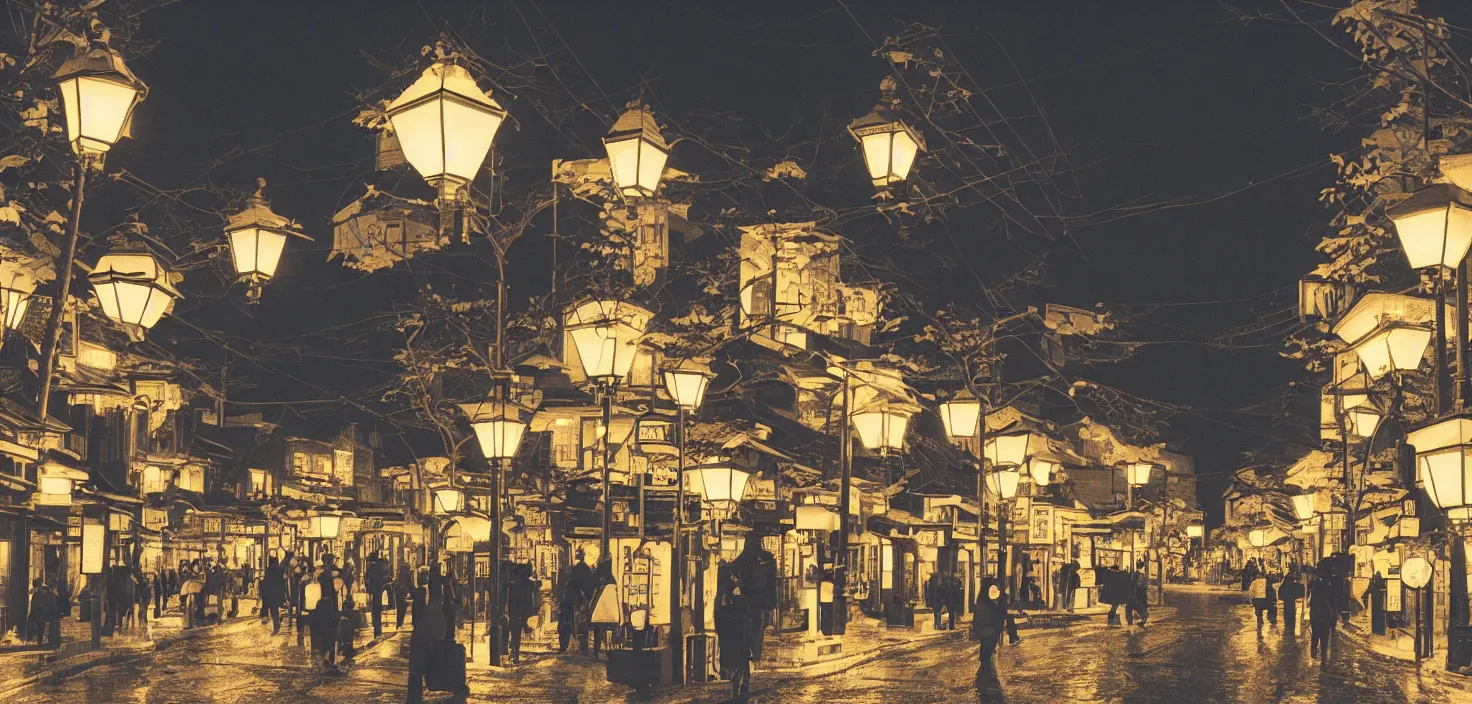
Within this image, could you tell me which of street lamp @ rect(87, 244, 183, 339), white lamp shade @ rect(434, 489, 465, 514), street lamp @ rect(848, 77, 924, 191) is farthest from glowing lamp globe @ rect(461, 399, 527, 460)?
white lamp shade @ rect(434, 489, 465, 514)

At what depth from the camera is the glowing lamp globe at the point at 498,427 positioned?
20.9m

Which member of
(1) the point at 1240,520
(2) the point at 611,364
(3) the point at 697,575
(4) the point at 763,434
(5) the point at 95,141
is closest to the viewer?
(5) the point at 95,141

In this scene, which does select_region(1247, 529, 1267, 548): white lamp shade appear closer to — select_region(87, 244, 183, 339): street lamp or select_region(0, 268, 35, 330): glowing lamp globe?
select_region(87, 244, 183, 339): street lamp

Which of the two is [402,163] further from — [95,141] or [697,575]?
[95,141]

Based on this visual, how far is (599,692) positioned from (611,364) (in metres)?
4.15

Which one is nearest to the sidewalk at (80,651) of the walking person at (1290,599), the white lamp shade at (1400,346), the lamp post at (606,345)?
the lamp post at (606,345)

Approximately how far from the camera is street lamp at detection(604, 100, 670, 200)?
15648mm

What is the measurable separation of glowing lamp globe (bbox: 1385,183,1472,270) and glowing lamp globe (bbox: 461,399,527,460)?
1118cm

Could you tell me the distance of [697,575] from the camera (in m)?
22.8

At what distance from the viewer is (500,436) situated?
2094 centimetres

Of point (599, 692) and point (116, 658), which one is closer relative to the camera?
point (599, 692)

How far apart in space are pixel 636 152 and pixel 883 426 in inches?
580

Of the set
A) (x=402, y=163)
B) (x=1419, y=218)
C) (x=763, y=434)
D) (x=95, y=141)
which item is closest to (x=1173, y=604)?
(x=763, y=434)

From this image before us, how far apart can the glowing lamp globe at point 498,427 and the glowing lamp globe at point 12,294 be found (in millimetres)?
6231
